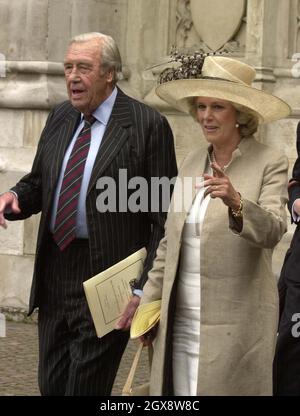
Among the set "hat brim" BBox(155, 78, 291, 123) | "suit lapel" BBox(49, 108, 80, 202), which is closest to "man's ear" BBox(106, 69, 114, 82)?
"suit lapel" BBox(49, 108, 80, 202)

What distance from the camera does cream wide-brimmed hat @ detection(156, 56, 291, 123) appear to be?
16.6 ft

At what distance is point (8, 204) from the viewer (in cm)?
569

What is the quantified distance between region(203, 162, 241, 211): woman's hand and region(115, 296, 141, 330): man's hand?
90cm

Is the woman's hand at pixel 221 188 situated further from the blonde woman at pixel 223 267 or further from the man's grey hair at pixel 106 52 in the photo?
the man's grey hair at pixel 106 52

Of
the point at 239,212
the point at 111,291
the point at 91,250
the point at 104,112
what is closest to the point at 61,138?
the point at 104,112

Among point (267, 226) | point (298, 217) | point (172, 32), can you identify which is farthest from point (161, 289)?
point (172, 32)

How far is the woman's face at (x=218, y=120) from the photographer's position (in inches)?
201

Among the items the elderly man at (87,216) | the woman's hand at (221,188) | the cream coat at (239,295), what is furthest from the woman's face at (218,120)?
the elderly man at (87,216)

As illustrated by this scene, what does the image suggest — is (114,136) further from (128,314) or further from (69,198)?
(128,314)

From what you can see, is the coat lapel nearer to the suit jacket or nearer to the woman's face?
the woman's face

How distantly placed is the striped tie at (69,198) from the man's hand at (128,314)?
0.38 meters

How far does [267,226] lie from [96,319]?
100 centimetres
